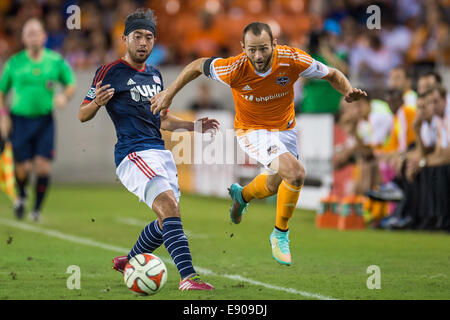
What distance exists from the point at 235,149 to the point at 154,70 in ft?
24.1

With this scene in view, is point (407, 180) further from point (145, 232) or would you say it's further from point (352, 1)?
point (352, 1)

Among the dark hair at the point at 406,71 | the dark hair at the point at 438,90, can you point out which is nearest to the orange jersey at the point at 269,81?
the dark hair at the point at 438,90

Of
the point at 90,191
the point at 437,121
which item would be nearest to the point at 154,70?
the point at 437,121

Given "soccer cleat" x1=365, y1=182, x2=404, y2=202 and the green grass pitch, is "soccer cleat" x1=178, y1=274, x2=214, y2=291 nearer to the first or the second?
the green grass pitch

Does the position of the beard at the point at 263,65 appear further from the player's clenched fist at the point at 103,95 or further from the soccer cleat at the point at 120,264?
the soccer cleat at the point at 120,264

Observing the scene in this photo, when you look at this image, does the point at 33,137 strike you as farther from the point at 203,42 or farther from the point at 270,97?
the point at 203,42

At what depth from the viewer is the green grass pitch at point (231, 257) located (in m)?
6.93

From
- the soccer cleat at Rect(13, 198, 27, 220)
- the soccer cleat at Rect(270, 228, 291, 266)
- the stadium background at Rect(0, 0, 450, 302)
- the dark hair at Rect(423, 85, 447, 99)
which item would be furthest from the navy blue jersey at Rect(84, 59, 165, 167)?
the soccer cleat at Rect(13, 198, 27, 220)

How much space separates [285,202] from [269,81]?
1.13 meters

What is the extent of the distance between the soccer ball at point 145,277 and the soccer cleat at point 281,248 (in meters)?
1.43

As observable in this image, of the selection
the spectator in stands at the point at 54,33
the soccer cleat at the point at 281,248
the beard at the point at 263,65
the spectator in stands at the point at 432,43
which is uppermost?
the spectator in stands at the point at 54,33

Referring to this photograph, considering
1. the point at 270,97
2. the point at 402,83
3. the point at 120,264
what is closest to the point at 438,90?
the point at 402,83

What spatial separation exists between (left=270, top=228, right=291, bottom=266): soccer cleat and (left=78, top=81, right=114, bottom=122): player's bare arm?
207 cm

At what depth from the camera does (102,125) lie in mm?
20422
